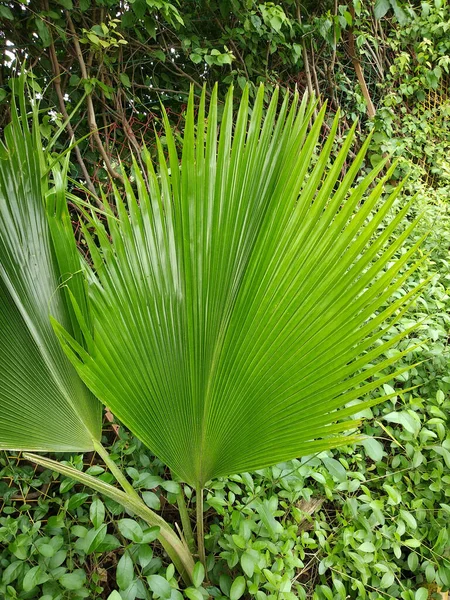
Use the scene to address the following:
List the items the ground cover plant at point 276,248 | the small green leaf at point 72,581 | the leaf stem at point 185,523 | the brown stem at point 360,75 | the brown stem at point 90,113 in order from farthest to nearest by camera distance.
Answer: the brown stem at point 360,75
the brown stem at point 90,113
the leaf stem at point 185,523
the small green leaf at point 72,581
the ground cover plant at point 276,248

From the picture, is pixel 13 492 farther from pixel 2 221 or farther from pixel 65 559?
pixel 2 221

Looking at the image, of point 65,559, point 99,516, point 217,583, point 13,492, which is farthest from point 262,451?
point 13,492

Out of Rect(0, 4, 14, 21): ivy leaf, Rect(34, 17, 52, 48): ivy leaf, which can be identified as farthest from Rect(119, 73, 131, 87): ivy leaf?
Rect(0, 4, 14, 21): ivy leaf

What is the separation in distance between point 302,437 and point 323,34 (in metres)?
3.14

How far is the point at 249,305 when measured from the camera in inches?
28.6

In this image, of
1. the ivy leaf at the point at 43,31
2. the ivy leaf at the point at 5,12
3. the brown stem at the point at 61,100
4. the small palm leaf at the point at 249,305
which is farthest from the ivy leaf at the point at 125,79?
the small palm leaf at the point at 249,305

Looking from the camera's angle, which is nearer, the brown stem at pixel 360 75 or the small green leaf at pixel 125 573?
the small green leaf at pixel 125 573

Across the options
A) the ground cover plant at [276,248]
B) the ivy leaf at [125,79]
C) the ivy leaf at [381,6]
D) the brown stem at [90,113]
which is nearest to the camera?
the ground cover plant at [276,248]

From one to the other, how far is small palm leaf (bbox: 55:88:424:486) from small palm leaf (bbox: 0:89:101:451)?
0.45 ft

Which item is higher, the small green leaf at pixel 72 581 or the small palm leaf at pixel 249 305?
the small palm leaf at pixel 249 305

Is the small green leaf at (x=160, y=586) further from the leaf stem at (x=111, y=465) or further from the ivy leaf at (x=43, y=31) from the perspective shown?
the ivy leaf at (x=43, y=31)

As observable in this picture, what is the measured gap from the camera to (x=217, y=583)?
1048 millimetres

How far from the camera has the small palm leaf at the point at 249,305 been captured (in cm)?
70

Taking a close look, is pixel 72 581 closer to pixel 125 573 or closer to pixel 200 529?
pixel 125 573
